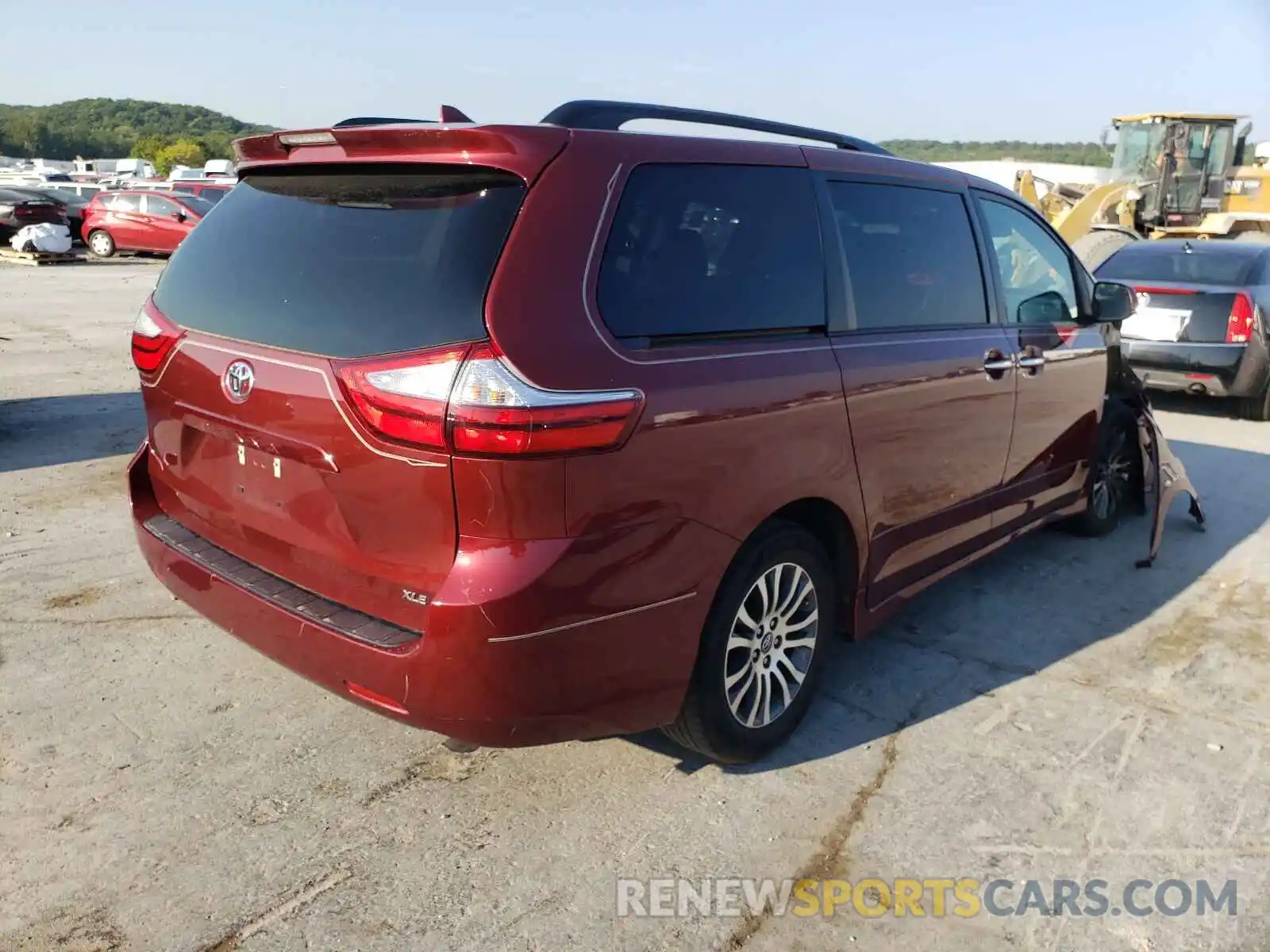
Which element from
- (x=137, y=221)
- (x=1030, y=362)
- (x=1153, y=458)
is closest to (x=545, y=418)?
(x=1030, y=362)

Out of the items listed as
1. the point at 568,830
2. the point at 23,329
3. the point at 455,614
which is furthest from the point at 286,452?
the point at 23,329

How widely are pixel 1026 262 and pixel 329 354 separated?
339 centimetres

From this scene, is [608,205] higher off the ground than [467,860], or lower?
higher

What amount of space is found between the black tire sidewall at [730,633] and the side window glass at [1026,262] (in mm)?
1710

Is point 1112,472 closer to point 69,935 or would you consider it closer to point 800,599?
point 800,599

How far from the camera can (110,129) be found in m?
112

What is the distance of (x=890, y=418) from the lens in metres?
3.49

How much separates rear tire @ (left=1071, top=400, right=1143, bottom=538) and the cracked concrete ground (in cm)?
99

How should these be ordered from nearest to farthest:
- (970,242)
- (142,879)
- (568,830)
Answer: (142,879), (568,830), (970,242)

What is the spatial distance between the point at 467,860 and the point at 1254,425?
8829 millimetres

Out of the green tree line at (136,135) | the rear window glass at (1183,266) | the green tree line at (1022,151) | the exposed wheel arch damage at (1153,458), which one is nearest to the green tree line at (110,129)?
the green tree line at (136,135)

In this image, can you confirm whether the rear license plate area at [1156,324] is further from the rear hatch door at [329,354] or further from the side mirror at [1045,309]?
the rear hatch door at [329,354]

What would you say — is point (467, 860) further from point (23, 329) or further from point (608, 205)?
point (23, 329)

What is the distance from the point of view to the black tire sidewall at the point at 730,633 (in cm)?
293
